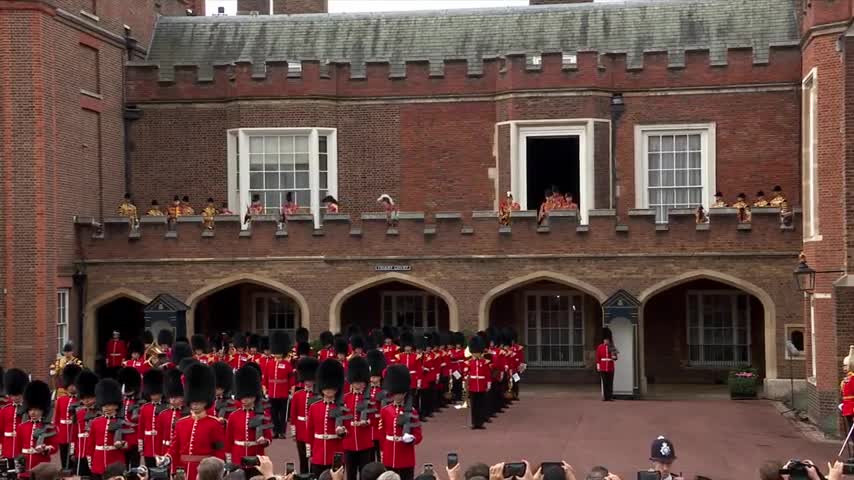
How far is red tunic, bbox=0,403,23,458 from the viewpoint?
52.0 ft

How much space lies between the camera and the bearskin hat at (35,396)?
626 inches

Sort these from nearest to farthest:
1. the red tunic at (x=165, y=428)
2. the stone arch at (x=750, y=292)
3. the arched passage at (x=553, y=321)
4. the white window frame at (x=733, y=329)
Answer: the red tunic at (x=165, y=428) → the stone arch at (x=750, y=292) → the white window frame at (x=733, y=329) → the arched passage at (x=553, y=321)

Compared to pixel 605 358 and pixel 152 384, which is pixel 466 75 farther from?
pixel 152 384

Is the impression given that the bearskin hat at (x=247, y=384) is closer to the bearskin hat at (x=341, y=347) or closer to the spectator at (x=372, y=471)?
the spectator at (x=372, y=471)

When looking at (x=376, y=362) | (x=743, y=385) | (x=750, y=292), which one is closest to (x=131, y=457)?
(x=376, y=362)

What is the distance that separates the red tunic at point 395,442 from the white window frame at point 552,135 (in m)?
15.4

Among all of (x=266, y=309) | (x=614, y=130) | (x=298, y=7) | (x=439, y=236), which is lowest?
(x=266, y=309)

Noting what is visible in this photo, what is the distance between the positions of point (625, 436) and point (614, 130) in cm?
1088

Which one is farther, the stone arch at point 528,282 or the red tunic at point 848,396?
the stone arch at point 528,282

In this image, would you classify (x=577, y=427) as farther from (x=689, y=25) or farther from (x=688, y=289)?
(x=689, y=25)

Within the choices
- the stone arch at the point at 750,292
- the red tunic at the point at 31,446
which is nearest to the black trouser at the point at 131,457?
the red tunic at the point at 31,446

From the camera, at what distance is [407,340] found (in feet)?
79.2

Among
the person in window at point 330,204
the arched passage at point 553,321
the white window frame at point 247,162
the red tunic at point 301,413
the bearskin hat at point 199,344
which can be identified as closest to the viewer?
the red tunic at point 301,413

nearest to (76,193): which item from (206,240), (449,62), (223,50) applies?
(206,240)
